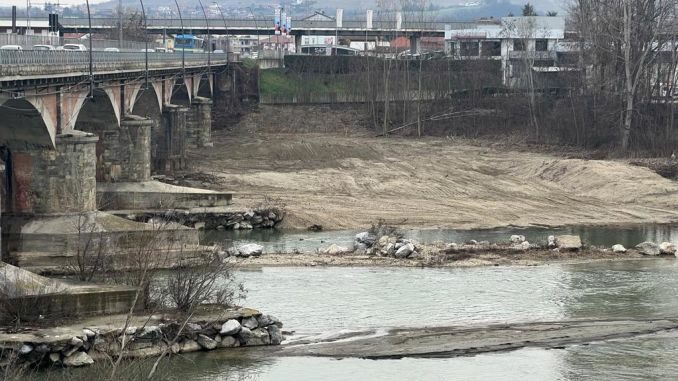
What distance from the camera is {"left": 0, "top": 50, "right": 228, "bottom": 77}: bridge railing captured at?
1697 inches

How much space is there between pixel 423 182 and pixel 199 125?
73.3ft

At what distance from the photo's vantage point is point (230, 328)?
35875 millimetres

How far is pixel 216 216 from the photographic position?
6003 centimetres

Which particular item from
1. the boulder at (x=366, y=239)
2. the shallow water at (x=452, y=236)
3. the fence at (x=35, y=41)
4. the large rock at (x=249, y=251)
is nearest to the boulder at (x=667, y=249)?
the shallow water at (x=452, y=236)

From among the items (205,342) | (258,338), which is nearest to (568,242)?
(258,338)

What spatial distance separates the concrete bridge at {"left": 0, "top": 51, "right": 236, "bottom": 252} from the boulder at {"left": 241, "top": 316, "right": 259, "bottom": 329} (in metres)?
11.4

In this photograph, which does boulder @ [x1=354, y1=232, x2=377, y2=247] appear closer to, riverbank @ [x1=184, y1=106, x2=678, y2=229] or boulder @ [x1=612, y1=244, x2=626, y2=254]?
riverbank @ [x1=184, y1=106, x2=678, y2=229]

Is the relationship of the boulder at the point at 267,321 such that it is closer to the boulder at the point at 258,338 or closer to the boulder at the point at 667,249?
the boulder at the point at 258,338

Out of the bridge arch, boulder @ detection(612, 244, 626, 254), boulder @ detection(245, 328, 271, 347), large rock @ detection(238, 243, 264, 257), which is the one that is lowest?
boulder @ detection(612, 244, 626, 254)

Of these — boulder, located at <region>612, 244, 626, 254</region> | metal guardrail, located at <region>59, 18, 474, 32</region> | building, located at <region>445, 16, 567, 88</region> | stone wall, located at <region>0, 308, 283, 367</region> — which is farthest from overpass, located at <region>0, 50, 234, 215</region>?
metal guardrail, located at <region>59, 18, 474, 32</region>

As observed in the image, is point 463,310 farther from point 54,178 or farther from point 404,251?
point 54,178

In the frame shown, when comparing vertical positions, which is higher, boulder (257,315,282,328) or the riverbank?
boulder (257,315,282,328)

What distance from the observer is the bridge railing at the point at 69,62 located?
141 feet

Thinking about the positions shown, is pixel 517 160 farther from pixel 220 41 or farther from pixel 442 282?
pixel 220 41
